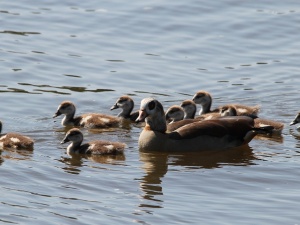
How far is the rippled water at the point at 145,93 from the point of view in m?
12.1

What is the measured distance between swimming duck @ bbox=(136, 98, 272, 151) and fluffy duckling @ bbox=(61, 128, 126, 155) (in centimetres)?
48

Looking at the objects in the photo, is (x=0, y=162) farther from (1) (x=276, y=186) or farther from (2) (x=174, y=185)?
(1) (x=276, y=186)

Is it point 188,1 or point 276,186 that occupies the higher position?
point 188,1

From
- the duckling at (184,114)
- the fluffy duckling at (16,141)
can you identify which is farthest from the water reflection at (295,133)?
the fluffy duckling at (16,141)

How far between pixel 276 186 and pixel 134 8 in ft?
35.5

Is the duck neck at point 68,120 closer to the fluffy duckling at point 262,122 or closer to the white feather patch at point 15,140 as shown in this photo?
the white feather patch at point 15,140

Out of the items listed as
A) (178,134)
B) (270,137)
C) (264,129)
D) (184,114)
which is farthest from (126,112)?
(264,129)

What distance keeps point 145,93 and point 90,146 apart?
3649 millimetres

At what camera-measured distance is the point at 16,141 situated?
14781mm

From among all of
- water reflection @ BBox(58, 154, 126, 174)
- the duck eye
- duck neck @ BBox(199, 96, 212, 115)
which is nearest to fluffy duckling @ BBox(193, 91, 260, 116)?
duck neck @ BBox(199, 96, 212, 115)

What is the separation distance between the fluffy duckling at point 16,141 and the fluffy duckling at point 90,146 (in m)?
0.56

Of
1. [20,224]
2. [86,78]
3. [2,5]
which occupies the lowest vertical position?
[20,224]

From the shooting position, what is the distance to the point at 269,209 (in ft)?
39.4

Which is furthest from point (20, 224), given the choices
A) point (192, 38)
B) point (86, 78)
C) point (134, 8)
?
point (134, 8)
